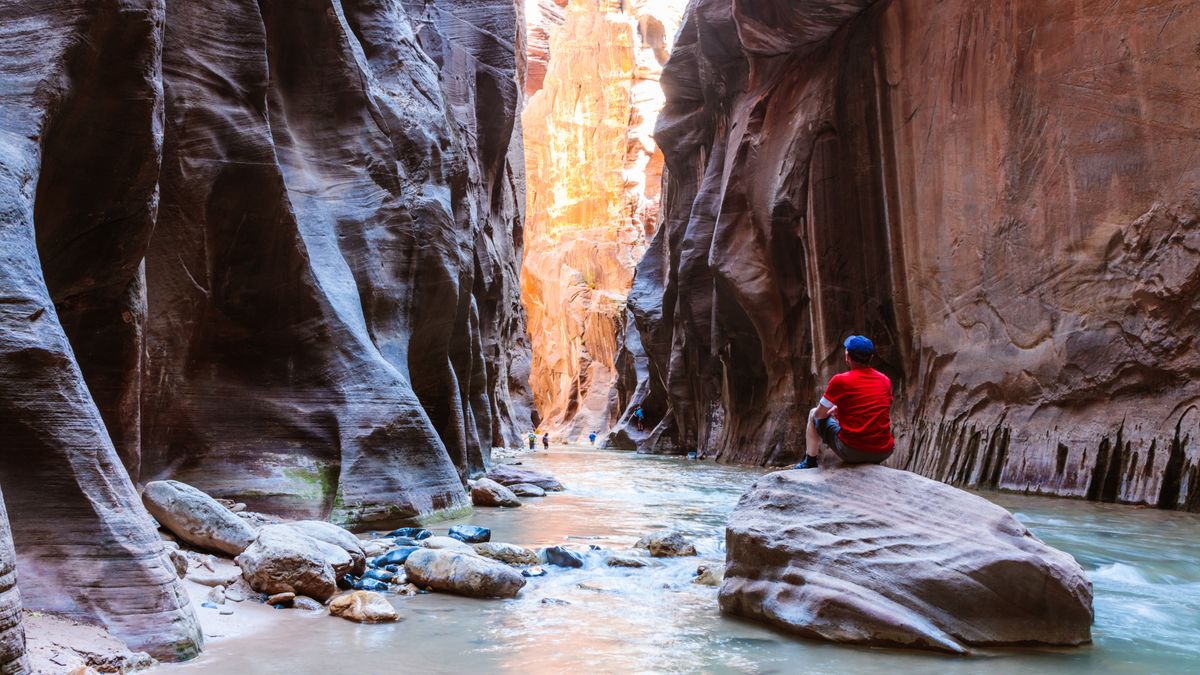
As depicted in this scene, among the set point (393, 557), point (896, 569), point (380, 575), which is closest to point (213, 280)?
point (393, 557)

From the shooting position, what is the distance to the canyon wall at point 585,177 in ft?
209

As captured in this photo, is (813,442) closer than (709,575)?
Yes

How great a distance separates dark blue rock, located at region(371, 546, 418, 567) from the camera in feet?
21.0

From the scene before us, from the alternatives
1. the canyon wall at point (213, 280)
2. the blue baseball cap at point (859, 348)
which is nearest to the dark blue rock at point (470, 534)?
the canyon wall at point (213, 280)

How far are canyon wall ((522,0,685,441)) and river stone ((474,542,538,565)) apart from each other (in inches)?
2075

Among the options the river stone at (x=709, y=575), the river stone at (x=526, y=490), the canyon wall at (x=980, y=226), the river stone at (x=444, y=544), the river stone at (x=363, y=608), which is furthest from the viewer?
the river stone at (x=526, y=490)

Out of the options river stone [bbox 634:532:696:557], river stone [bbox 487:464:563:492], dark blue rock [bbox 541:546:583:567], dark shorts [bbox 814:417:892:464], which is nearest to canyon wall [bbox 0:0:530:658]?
river stone [bbox 487:464:563:492]

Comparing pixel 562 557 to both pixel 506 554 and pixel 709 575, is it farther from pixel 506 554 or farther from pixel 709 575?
pixel 709 575

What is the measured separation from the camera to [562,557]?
699 cm

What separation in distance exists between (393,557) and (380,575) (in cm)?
44

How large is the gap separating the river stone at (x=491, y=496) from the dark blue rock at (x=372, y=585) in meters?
5.58

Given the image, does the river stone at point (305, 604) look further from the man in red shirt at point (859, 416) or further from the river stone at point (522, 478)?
the river stone at point (522, 478)

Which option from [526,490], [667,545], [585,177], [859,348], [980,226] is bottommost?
[526,490]

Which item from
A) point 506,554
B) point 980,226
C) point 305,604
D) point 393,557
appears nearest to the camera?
point 305,604
